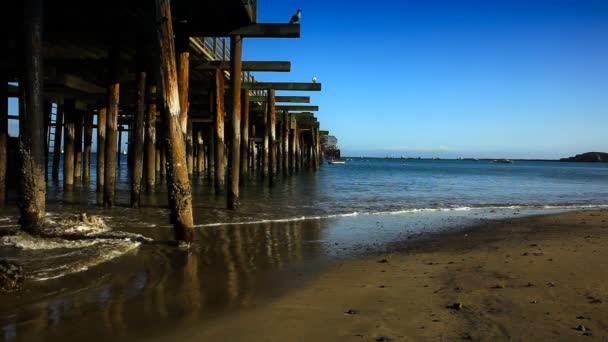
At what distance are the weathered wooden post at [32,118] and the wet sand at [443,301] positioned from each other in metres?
3.78

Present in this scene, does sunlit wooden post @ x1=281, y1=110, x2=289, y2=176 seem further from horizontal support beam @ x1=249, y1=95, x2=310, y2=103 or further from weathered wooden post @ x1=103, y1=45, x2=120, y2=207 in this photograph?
weathered wooden post @ x1=103, y1=45, x2=120, y2=207

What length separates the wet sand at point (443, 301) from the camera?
3.21 meters

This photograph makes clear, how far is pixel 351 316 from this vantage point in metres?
A: 3.56

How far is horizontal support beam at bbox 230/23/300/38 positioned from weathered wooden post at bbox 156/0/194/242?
354 cm

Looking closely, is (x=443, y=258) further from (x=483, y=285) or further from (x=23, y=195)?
(x=23, y=195)

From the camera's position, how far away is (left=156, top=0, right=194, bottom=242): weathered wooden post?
5.82 m

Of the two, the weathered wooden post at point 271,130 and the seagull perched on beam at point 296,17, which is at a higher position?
the seagull perched on beam at point 296,17

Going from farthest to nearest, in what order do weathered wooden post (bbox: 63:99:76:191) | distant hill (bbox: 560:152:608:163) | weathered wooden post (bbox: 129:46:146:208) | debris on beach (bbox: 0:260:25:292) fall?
distant hill (bbox: 560:152:608:163) → weathered wooden post (bbox: 63:99:76:191) → weathered wooden post (bbox: 129:46:146:208) → debris on beach (bbox: 0:260:25:292)

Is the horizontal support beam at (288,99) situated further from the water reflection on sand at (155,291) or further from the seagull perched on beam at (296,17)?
the water reflection on sand at (155,291)

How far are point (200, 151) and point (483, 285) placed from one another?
24542mm

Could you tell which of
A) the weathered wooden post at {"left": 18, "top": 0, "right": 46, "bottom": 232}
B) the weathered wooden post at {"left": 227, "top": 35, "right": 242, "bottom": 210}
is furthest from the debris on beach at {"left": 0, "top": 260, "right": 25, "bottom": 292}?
the weathered wooden post at {"left": 227, "top": 35, "right": 242, "bottom": 210}

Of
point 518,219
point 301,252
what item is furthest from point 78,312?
point 518,219

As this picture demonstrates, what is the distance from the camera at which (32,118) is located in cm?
588

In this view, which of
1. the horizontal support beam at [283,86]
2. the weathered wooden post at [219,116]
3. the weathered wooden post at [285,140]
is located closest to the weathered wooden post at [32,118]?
the weathered wooden post at [219,116]
